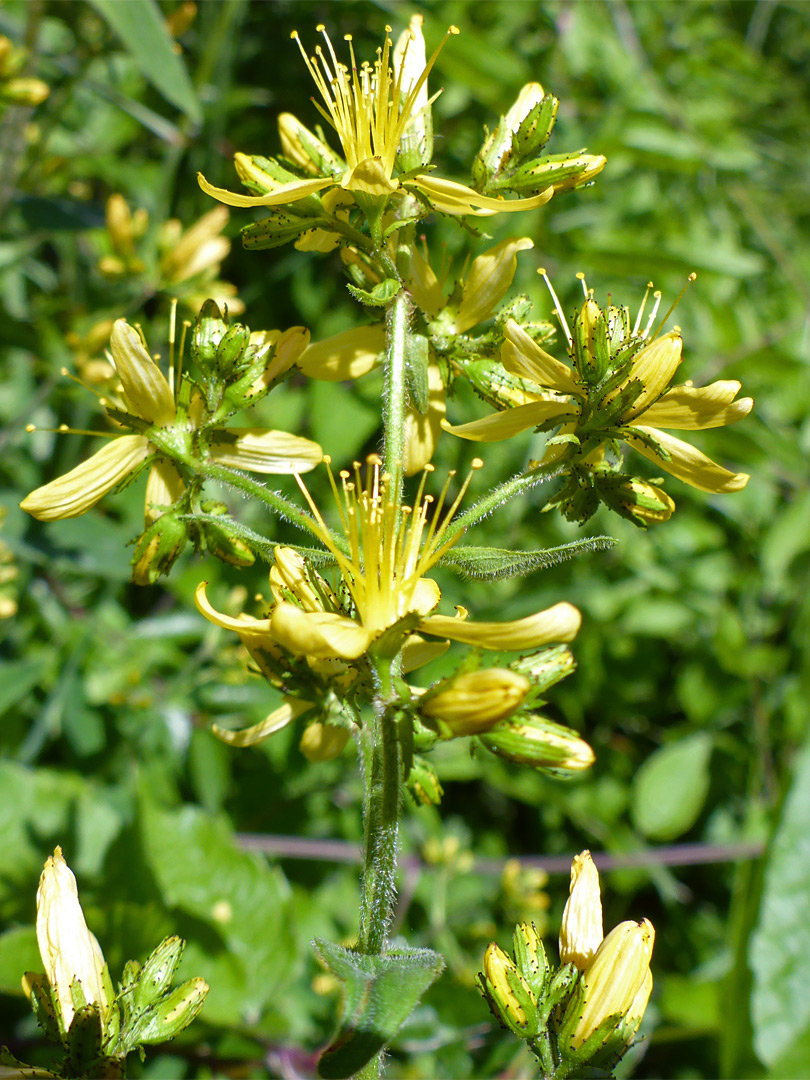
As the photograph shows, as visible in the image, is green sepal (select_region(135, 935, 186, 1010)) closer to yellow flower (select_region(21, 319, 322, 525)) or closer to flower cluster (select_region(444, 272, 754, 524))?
yellow flower (select_region(21, 319, 322, 525))

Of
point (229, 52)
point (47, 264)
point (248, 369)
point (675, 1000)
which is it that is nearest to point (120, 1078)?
point (248, 369)

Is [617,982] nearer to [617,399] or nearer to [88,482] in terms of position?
[617,399]

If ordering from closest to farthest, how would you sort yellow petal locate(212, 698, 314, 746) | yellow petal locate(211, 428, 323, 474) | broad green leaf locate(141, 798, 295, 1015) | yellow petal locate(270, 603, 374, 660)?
1. yellow petal locate(270, 603, 374, 660)
2. yellow petal locate(212, 698, 314, 746)
3. yellow petal locate(211, 428, 323, 474)
4. broad green leaf locate(141, 798, 295, 1015)

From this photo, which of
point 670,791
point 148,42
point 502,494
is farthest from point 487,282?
point 670,791

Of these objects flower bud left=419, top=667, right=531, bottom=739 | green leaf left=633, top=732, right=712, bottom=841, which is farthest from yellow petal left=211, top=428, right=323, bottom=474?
green leaf left=633, top=732, right=712, bottom=841

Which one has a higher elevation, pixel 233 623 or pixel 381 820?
pixel 233 623

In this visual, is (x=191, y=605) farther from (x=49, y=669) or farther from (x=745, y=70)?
(x=745, y=70)
